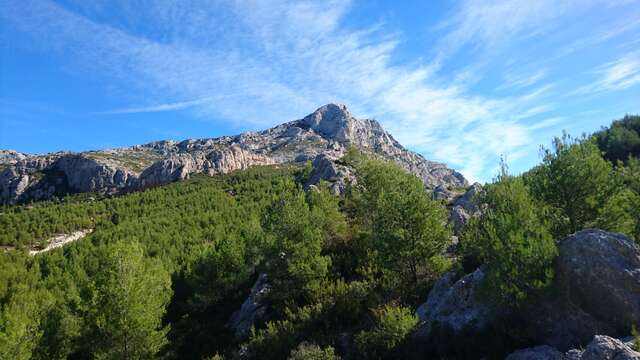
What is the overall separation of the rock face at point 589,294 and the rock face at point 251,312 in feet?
70.7

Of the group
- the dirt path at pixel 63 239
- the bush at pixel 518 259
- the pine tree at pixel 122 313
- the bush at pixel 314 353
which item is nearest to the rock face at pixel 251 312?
the pine tree at pixel 122 313

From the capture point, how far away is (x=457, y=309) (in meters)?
23.5

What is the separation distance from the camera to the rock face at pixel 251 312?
35.4m

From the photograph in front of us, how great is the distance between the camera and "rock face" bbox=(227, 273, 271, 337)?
35406mm

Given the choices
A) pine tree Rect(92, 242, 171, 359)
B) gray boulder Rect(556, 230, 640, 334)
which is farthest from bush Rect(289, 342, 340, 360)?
pine tree Rect(92, 242, 171, 359)

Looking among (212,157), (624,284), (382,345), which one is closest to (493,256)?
(624,284)

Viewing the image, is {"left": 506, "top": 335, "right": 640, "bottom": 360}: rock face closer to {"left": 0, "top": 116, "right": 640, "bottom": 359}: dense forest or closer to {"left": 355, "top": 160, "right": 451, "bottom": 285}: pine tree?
{"left": 0, "top": 116, "right": 640, "bottom": 359}: dense forest

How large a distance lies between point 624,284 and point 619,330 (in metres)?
2.06

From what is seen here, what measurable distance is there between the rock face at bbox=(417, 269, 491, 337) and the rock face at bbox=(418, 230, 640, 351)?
1.32 meters

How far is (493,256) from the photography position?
21.0m

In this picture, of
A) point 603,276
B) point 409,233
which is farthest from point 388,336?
point 603,276

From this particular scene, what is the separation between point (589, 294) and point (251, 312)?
27.7 m

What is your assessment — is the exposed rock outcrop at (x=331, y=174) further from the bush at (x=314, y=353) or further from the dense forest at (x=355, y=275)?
the bush at (x=314, y=353)

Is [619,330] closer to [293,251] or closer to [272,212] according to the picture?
[293,251]
